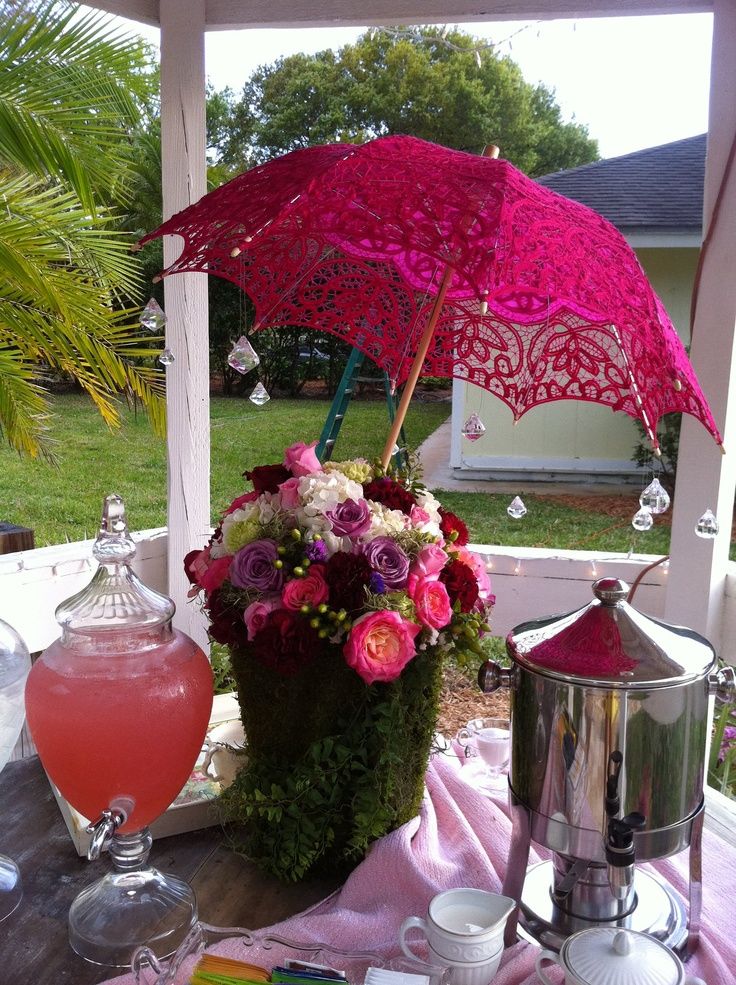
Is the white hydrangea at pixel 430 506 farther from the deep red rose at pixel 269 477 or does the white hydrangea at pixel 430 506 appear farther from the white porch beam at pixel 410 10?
the white porch beam at pixel 410 10

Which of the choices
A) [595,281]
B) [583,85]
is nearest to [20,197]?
[595,281]

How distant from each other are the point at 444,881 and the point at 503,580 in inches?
42.2

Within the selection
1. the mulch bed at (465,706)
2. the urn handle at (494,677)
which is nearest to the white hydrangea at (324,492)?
the urn handle at (494,677)

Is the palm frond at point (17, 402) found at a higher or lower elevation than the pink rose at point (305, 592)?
higher

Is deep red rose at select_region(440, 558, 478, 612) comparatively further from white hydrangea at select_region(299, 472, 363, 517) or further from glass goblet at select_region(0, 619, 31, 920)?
glass goblet at select_region(0, 619, 31, 920)

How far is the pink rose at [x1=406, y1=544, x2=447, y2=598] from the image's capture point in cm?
91

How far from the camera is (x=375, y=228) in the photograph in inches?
38.9

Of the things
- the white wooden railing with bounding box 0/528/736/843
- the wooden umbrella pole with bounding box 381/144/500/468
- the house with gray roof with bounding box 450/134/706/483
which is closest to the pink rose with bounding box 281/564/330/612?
the wooden umbrella pole with bounding box 381/144/500/468

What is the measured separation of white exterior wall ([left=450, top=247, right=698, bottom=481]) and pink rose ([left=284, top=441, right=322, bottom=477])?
161 inches

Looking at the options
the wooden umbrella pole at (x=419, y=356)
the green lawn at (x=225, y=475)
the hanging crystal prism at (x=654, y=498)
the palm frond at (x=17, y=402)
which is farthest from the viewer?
the green lawn at (x=225, y=475)

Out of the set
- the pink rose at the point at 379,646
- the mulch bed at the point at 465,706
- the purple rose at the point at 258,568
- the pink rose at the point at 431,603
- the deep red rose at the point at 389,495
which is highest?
the deep red rose at the point at 389,495

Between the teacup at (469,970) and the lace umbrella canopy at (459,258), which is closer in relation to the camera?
the teacup at (469,970)

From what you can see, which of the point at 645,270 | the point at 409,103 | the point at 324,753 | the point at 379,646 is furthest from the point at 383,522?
the point at 409,103

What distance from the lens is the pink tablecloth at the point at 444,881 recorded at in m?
0.85
